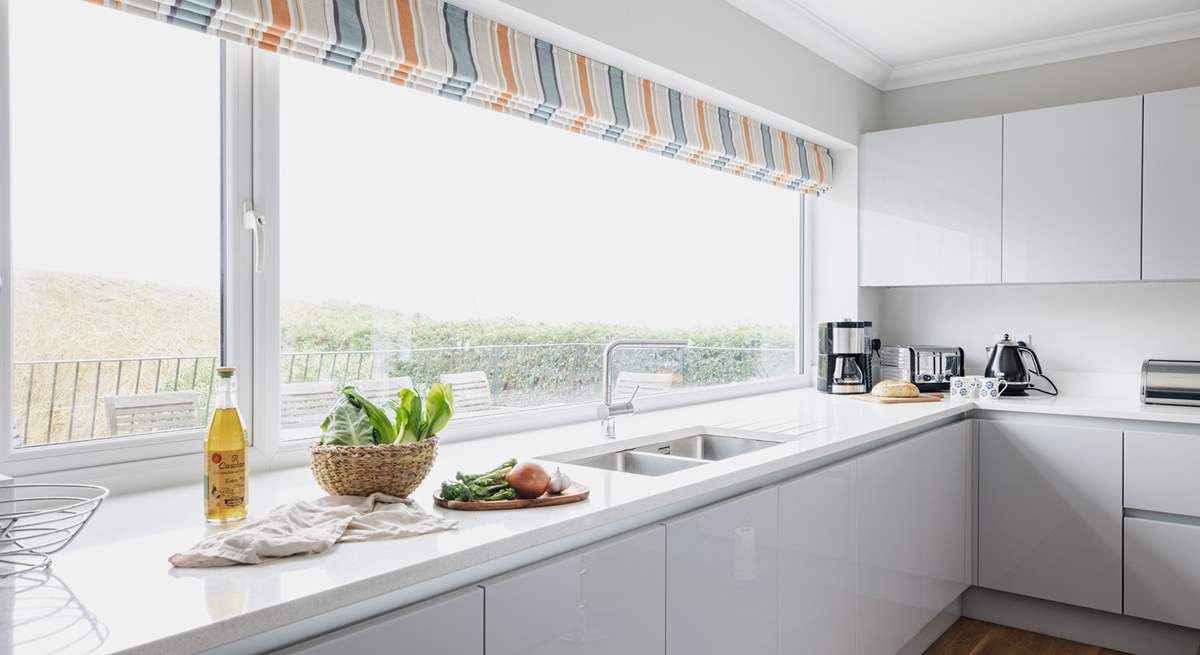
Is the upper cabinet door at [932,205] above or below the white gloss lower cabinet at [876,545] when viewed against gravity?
above

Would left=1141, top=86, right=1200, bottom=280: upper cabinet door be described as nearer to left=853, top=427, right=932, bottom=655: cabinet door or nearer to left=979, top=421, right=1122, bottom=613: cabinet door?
left=979, top=421, right=1122, bottom=613: cabinet door

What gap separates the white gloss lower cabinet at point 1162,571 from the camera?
2898 millimetres

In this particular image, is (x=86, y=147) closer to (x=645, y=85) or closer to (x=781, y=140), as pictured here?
(x=645, y=85)

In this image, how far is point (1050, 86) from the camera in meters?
3.66

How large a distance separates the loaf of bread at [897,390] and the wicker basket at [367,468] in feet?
7.75

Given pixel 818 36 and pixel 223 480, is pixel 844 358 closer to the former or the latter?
pixel 818 36

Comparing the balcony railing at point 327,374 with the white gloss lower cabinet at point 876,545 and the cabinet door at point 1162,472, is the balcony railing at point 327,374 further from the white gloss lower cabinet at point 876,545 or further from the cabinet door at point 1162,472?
the cabinet door at point 1162,472

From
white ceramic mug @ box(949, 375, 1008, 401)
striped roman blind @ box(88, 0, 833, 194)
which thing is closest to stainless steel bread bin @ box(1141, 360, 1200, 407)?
white ceramic mug @ box(949, 375, 1008, 401)

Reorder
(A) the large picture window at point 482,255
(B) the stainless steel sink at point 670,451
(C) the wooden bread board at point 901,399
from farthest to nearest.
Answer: (C) the wooden bread board at point 901,399 → (B) the stainless steel sink at point 670,451 → (A) the large picture window at point 482,255

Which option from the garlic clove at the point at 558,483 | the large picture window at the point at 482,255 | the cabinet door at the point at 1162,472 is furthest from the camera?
the cabinet door at the point at 1162,472

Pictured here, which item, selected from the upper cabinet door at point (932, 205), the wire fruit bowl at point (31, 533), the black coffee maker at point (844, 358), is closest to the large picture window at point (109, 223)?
the wire fruit bowl at point (31, 533)

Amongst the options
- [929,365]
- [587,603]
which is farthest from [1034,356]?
[587,603]

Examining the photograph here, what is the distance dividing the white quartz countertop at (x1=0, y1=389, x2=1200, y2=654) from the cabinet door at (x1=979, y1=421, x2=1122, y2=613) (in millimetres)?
1382

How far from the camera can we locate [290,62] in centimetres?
192
